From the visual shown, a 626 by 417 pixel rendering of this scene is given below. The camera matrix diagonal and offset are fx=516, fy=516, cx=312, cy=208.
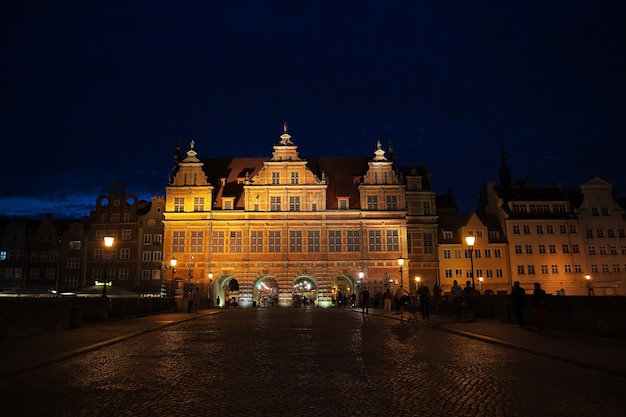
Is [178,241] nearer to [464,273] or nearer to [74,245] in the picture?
[74,245]

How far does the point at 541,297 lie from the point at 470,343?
512 centimetres

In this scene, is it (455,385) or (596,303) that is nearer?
(455,385)

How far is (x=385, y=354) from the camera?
12930 millimetres

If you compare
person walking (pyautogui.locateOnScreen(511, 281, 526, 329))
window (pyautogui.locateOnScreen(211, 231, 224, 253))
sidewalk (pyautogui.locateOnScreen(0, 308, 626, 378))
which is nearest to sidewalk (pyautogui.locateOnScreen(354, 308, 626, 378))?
sidewalk (pyautogui.locateOnScreen(0, 308, 626, 378))

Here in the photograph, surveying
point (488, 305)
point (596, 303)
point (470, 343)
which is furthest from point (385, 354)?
point (488, 305)

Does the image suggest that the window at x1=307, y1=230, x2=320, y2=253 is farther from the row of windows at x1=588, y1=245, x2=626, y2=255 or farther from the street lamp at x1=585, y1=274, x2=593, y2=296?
the row of windows at x1=588, y1=245, x2=626, y2=255

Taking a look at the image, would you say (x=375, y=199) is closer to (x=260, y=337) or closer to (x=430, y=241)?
(x=430, y=241)

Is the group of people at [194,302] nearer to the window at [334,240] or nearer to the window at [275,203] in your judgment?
the window at [275,203]

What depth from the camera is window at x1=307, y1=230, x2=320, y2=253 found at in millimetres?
56656

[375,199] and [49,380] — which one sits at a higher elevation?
[375,199]

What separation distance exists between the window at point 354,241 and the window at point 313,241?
342 centimetres

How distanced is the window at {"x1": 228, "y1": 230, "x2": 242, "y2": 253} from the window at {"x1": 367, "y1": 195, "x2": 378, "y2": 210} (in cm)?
1466

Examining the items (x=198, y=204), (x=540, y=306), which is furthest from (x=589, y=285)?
(x=540, y=306)

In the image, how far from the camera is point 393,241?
56812mm
